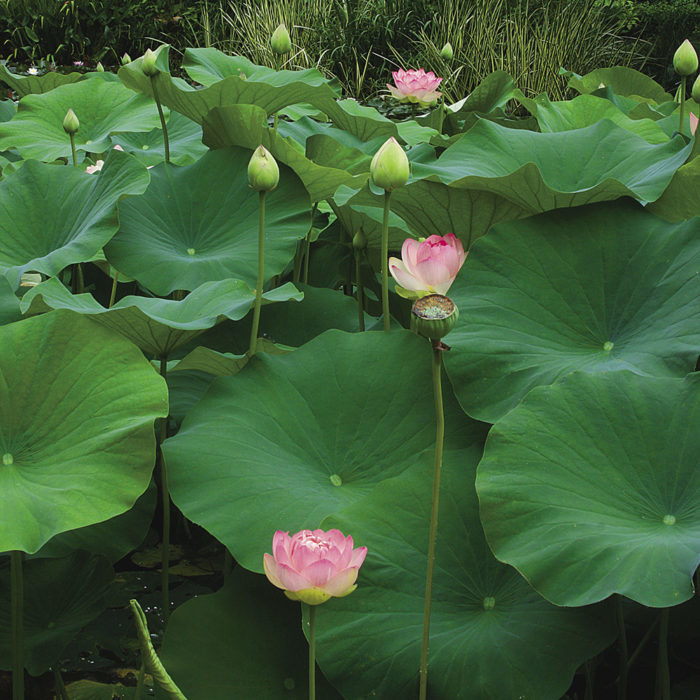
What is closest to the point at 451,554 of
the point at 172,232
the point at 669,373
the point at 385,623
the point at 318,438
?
the point at 385,623

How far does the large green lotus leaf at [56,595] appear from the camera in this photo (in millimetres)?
1180

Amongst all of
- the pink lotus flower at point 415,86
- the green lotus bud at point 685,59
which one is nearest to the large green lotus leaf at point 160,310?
the green lotus bud at point 685,59

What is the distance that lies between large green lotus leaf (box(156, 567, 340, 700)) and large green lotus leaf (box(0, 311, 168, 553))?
0.67 ft

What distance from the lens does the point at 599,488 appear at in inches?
36.6

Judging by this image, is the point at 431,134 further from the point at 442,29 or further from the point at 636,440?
the point at 442,29

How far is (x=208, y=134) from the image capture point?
160cm

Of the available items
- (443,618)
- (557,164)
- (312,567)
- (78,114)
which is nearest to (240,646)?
(443,618)

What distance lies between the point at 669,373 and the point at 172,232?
95cm

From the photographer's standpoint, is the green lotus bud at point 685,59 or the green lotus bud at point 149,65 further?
the green lotus bud at point 685,59

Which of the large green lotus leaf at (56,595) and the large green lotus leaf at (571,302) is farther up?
the large green lotus leaf at (571,302)

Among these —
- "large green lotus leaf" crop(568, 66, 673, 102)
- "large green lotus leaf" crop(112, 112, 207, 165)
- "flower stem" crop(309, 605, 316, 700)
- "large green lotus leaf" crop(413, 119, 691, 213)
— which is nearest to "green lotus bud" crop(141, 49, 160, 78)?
"large green lotus leaf" crop(112, 112, 207, 165)

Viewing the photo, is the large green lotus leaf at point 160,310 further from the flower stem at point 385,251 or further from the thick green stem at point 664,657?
the thick green stem at point 664,657

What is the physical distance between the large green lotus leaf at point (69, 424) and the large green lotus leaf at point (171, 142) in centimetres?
99

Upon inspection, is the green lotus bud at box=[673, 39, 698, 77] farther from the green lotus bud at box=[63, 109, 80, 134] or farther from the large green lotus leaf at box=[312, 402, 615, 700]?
the green lotus bud at box=[63, 109, 80, 134]
